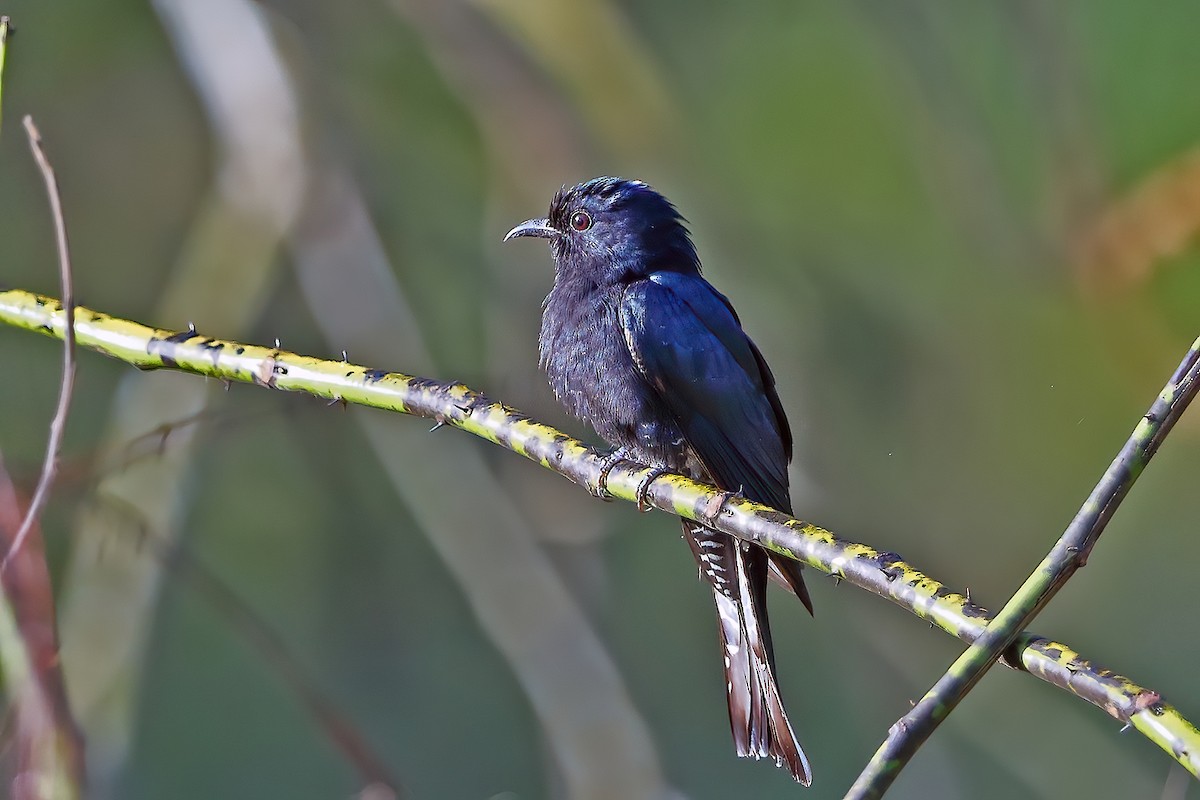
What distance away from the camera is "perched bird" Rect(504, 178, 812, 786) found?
1.96 m

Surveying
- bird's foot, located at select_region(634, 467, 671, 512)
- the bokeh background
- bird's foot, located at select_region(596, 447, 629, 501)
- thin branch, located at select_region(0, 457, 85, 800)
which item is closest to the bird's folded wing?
bird's foot, located at select_region(596, 447, 629, 501)

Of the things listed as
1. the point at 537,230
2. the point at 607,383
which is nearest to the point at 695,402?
the point at 607,383

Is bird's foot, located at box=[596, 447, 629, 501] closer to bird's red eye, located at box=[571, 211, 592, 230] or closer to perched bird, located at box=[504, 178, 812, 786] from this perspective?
perched bird, located at box=[504, 178, 812, 786]

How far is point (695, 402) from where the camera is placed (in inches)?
77.1

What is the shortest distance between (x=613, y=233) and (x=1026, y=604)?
4.97 feet

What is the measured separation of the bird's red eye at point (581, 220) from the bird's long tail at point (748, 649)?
1.99ft

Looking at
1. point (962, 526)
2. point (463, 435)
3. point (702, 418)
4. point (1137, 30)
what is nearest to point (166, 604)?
point (463, 435)

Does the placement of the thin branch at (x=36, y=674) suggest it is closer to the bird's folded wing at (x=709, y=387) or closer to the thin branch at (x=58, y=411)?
the thin branch at (x=58, y=411)

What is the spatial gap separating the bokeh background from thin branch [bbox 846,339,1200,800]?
2075 mm

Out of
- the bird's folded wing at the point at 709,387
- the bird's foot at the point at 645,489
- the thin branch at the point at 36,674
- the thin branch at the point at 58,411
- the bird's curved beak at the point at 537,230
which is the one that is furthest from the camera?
the bird's curved beak at the point at 537,230

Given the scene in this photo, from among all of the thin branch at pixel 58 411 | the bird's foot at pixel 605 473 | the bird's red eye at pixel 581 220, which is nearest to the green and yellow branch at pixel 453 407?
the bird's foot at pixel 605 473

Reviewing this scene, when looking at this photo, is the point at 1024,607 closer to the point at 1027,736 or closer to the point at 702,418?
the point at 702,418

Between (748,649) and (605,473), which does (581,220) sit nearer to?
(605,473)

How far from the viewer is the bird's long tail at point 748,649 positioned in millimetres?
2006
